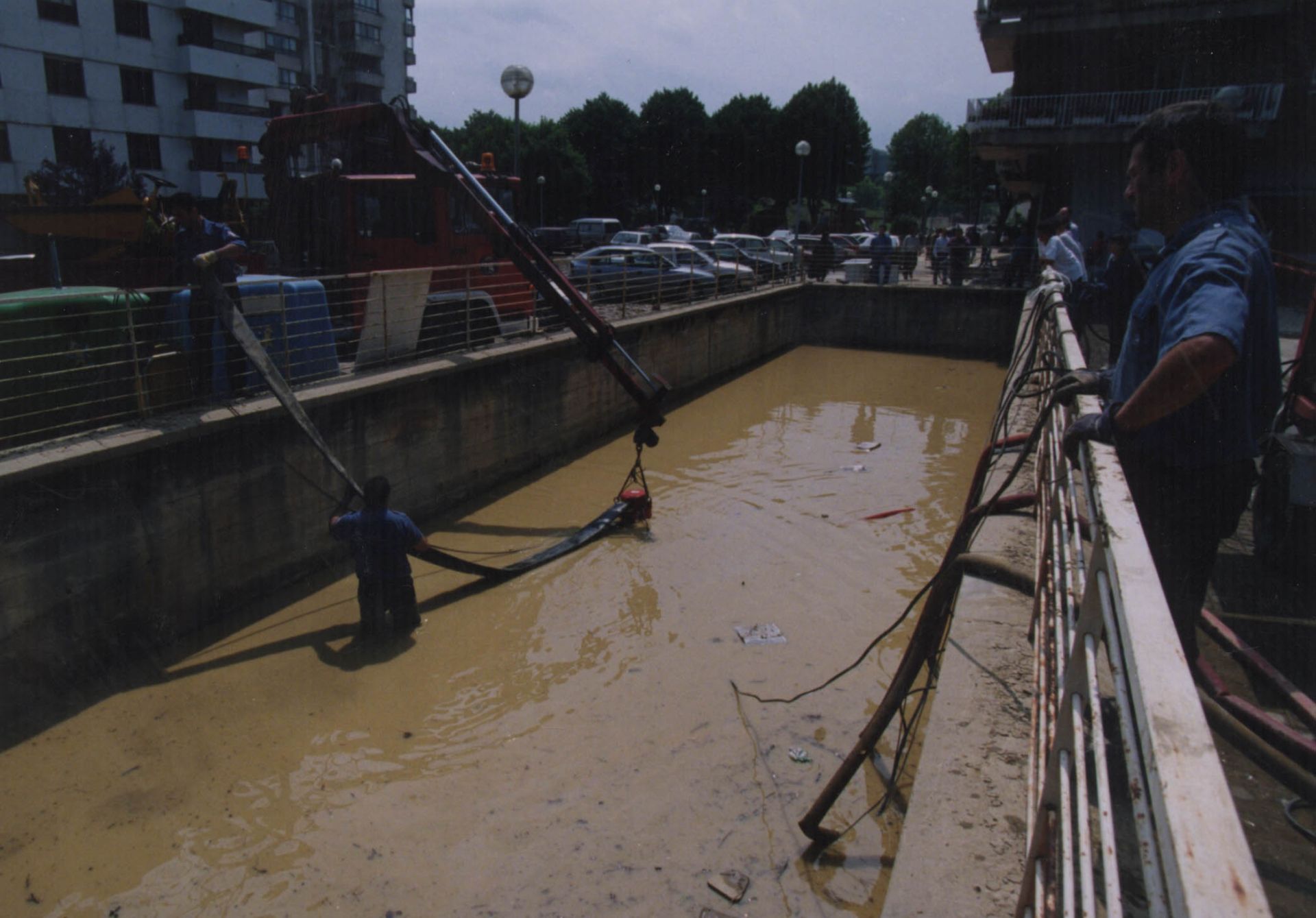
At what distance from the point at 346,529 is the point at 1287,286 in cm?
2026

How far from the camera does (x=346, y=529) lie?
255 inches

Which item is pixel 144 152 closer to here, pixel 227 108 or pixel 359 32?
pixel 227 108

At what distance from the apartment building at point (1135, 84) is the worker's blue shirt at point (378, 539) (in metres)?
23.6

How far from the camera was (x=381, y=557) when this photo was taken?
6574 millimetres

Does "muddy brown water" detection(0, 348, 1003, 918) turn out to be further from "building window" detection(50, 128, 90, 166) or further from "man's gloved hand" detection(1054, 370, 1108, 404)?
"building window" detection(50, 128, 90, 166)

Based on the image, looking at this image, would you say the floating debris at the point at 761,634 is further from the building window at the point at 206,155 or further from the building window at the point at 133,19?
the building window at the point at 133,19

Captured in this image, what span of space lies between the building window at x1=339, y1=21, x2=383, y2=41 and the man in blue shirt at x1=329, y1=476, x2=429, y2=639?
179 feet

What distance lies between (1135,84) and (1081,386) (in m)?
29.4

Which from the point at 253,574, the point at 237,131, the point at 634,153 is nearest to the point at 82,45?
the point at 237,131

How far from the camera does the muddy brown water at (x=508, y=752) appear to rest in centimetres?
430

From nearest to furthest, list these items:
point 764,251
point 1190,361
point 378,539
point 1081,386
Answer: point 1190,361 → point 1081,386 → point 378,539 → point 764,251

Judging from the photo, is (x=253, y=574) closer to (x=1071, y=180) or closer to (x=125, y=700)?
(x=125, y=700)

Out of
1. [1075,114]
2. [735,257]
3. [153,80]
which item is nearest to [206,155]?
[153,80]

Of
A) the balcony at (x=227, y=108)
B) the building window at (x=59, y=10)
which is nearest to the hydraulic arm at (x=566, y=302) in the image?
the building window at (x=59, y=10)
